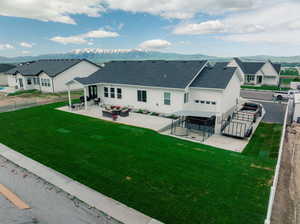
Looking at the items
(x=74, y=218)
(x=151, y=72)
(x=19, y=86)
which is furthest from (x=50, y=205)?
(x=19, y=86)

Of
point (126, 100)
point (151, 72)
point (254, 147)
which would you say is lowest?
point (254, 147)

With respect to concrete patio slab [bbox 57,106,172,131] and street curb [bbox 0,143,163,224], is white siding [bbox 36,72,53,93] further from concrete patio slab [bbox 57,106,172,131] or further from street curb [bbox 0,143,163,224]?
street curb [bbox 0,143,163,224]

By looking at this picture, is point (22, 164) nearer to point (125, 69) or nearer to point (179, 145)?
point (179, 145)

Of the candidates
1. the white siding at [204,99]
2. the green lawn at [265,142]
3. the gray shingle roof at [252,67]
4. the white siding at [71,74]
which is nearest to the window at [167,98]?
the white siding at [204,99]

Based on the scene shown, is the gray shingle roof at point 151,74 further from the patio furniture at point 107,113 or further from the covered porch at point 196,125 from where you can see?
the patio furniture at point 107,113

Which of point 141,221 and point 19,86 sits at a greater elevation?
point 19,86

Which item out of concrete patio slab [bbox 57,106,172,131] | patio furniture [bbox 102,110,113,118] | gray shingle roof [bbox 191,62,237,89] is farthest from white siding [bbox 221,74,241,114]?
patio furniture [bbox 102,110,113,118]

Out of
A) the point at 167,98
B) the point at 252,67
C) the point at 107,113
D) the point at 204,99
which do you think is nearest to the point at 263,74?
the point at 252,67

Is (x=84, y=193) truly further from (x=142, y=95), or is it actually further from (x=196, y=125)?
(x=142, y=95)
